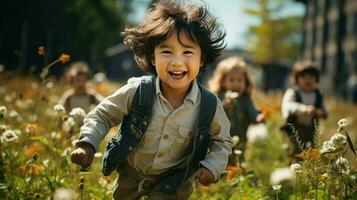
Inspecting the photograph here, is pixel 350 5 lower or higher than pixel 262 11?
lower

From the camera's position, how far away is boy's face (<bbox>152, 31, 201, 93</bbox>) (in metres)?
3.07

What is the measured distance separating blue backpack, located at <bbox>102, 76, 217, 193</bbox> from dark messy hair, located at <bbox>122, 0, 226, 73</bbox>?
0.25m

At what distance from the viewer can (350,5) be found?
3547 centimetres

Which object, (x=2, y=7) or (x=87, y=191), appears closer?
(x=87, y=191)

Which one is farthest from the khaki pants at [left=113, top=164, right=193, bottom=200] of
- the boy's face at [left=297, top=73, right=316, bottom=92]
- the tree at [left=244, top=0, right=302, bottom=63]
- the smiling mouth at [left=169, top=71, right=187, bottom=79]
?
the tree at [left=244, top=0, right=302, bottom=63]

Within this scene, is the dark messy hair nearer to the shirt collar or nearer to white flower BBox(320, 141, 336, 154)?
the shirt collar

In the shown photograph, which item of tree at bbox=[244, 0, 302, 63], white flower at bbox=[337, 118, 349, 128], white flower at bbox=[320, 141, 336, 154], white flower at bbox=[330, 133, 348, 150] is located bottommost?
white flower at bbox=[320, 141, 336, 154]

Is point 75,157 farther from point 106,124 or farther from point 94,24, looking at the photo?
point 94,24

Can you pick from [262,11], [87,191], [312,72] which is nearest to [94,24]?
[312,72]

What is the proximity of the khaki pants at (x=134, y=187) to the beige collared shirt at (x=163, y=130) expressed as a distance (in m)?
0.06

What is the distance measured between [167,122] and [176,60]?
13.5 inches

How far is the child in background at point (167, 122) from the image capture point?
10.1 feet

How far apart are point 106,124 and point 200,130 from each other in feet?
1.69

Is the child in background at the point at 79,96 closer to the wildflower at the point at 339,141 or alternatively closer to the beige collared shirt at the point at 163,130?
the beige collared shirt at the point at 163,130
